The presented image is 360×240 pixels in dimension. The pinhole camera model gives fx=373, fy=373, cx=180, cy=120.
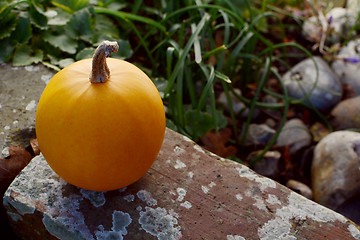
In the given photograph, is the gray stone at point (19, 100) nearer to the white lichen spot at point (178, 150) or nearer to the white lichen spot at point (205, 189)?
the white lichen spot at point (178, 150)

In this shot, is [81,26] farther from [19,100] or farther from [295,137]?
[295,137]

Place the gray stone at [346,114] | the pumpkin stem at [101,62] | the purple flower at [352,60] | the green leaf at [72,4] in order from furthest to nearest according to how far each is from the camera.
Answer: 1. the purple flower at [352,60]
2. the gray stone at [346,114]
3. the green leaf at [72,4]
4. the pumpkin stem at [101,62]

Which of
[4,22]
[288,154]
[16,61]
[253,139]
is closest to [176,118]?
[253,139]

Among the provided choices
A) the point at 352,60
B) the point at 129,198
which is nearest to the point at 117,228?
the point at 129,198

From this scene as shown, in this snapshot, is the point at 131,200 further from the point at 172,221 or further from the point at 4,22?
the point at 4,22

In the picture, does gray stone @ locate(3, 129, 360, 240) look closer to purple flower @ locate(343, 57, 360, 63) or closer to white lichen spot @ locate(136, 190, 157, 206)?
white lichen spot @ locate(136, 190, 157, 206)

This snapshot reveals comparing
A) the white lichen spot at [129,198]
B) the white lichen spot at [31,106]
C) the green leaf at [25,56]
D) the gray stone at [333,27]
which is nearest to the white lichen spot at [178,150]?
the white lichen spot at [129,198]
